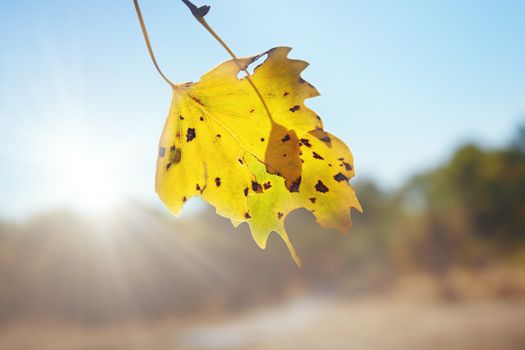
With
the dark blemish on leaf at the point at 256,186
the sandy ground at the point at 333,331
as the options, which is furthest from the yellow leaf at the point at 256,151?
the sandy ground at the point at 333,331

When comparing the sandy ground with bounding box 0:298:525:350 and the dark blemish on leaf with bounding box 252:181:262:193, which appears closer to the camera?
the dark blemish on leaf with bounding box 252:181:262:193

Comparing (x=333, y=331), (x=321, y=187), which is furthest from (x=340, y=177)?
(x=333, y=331)

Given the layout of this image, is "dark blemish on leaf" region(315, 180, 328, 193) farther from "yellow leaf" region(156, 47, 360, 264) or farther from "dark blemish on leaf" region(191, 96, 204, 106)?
"dark blemish on leaf" region(191, 96, 204, 106)

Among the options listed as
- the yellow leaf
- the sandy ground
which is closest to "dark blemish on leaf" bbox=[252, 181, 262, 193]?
the yellow leaf

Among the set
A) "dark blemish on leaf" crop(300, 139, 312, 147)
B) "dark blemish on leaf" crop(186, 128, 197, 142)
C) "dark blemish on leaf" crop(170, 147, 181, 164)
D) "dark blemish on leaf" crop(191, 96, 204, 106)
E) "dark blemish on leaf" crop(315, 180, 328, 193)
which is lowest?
"dark blemish on leaf" crop(315, 180, 328, 193)

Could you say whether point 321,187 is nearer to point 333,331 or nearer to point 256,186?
point 256,186

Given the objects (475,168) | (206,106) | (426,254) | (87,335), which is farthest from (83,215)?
(206,106)

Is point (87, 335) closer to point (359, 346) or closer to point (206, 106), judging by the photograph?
point (359, 346)

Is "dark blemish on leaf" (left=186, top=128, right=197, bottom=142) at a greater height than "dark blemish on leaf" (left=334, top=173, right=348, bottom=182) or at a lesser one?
greater
